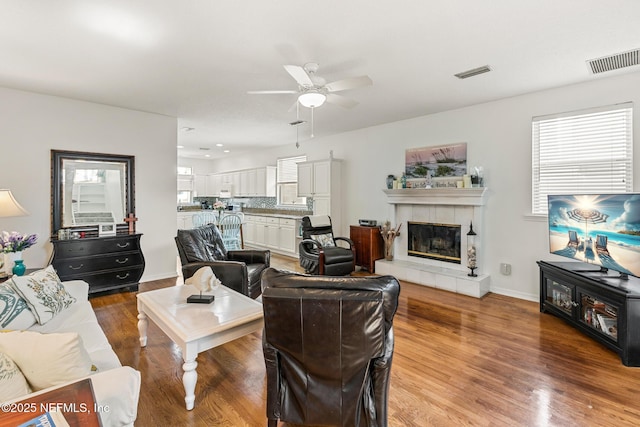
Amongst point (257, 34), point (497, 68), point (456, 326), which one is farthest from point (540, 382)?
point (257, 34)

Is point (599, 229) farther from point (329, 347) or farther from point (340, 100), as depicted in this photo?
point (329, 347)

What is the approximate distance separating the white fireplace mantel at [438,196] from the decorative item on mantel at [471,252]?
0.37 m

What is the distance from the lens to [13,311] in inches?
78.6

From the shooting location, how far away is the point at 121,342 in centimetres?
281

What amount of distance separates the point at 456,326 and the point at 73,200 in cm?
510

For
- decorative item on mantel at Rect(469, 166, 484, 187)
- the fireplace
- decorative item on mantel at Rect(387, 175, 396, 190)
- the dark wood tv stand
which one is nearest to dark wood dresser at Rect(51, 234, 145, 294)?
decorative item on mantel at Rect(387, 175, 396, 190)

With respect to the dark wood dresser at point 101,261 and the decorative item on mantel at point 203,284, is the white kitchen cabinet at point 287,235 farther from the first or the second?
the decorative item on mantel at point 203,284

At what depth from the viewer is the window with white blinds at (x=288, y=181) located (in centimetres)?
746

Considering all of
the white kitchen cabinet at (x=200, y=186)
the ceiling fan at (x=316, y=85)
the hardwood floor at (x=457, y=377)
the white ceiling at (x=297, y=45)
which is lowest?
the hardwood floor at (x=457, y=377)

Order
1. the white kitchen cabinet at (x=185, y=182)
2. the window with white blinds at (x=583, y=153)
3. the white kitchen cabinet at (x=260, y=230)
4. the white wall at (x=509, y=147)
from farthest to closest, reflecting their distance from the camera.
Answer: the white kitchen cabinet at (x=185, y=182) → the white kitchen cabinet at (x=260, y=230) → the white wall at (x=509, y=147) → the window with white blinds at (x=583, y=153)

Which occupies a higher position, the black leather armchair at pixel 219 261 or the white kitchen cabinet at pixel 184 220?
the white kitchen cabinet at pixel 184 220

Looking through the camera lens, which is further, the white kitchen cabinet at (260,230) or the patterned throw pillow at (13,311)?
the white kitchen cabinet at (260,230)

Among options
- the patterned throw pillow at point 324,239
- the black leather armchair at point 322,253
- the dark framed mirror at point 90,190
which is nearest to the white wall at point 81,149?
the dark framed mirror at point 90,190

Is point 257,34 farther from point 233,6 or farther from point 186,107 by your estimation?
point 186,107
